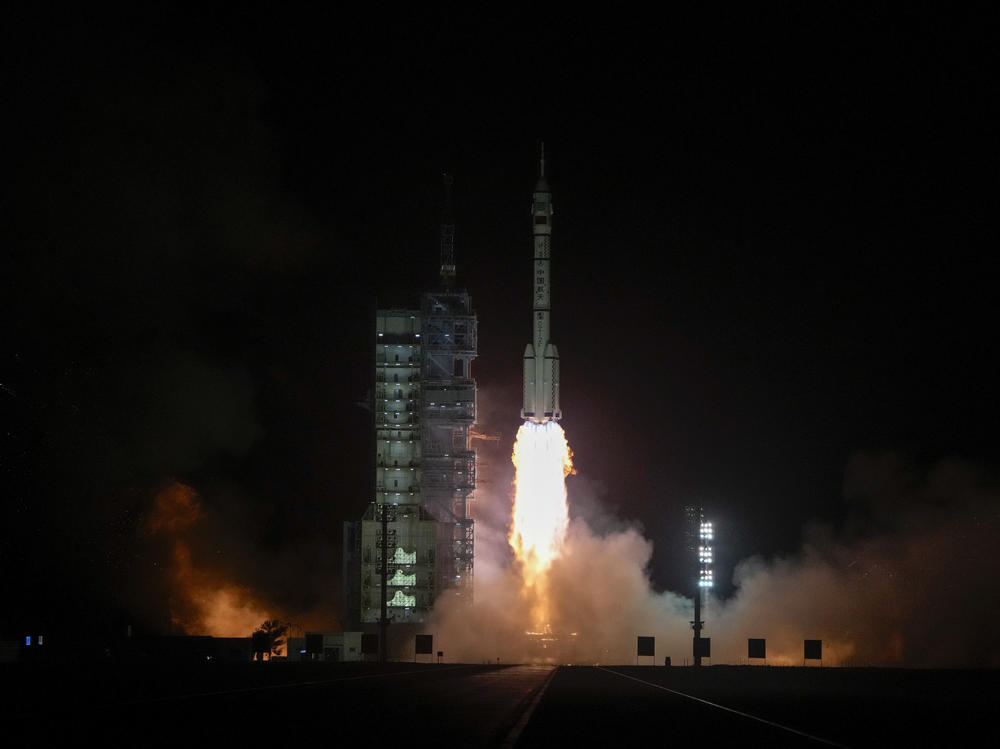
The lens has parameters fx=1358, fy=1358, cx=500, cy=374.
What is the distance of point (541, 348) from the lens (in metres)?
85.5

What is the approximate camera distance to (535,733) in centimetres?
2158

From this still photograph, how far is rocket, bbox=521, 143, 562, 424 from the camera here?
281 ft

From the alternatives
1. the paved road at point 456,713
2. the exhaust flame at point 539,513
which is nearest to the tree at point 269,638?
the exhaust flame at point 539,513

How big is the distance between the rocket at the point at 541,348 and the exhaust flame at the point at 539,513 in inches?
90.0

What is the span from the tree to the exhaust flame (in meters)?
17.0

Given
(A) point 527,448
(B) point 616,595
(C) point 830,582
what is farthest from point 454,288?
(C) point 830,582

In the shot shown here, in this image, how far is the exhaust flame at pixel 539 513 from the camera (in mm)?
88188

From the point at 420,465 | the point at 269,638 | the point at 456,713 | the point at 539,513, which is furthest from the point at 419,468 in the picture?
the point at 456,713

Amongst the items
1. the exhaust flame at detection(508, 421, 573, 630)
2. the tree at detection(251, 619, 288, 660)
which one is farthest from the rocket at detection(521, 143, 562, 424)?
the tree at detection(251, 619, 288, 660)

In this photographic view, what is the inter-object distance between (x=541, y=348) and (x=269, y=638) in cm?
2565

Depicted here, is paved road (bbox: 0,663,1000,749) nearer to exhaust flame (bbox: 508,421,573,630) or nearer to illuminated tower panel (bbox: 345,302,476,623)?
exhaust flame (bbox: 508,421,573,630)

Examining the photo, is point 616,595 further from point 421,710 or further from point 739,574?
point 421,710

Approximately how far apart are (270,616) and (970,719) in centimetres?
7754

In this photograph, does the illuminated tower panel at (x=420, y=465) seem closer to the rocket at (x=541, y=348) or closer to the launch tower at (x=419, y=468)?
the launch tower at (x=419, y=468)
